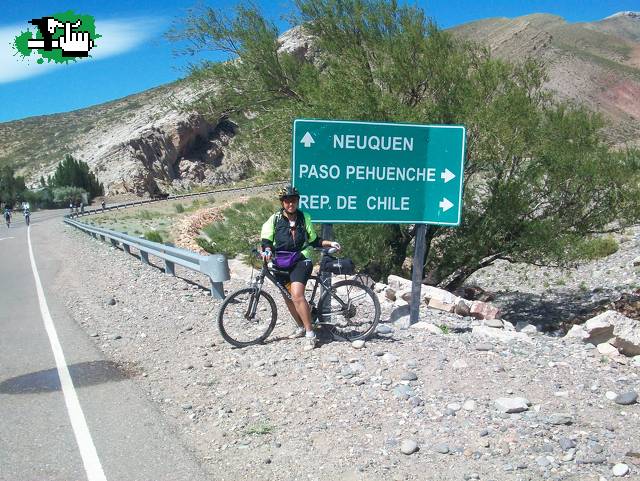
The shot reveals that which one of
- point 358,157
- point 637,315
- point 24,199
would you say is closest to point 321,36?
point 358,157

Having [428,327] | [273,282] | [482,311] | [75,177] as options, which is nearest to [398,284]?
[482,311]

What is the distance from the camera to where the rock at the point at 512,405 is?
5.08 m

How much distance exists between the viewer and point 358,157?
25.5ft

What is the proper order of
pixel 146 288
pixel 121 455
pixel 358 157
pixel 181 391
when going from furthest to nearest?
pixel 146 288 < pixel 358 157 < pixel 181 391 < pixel 121 455

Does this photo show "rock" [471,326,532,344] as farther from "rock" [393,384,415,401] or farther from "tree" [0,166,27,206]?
"tree" [0,166,27,206]

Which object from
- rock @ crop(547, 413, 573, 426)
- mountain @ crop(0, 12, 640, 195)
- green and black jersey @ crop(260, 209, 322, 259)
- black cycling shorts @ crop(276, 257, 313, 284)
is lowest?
rock @ crop(547, 413, 573, 426)

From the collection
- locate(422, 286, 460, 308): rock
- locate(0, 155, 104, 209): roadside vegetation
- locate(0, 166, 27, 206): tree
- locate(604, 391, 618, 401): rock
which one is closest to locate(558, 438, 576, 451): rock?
locate(604, 391, 618, 401): rock

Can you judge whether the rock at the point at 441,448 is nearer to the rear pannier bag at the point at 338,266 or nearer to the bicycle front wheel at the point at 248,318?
the rear pannier bag at the point at 338,266

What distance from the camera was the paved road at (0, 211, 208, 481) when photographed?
176 inches

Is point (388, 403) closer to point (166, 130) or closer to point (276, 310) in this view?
point (276, 310)

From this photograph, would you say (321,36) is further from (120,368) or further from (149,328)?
(120,368)

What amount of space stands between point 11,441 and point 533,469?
387 cm

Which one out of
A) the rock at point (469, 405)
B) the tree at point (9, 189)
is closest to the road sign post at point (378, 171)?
the rock at point (469, 405)

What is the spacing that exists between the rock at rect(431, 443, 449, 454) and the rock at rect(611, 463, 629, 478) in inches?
42.3
